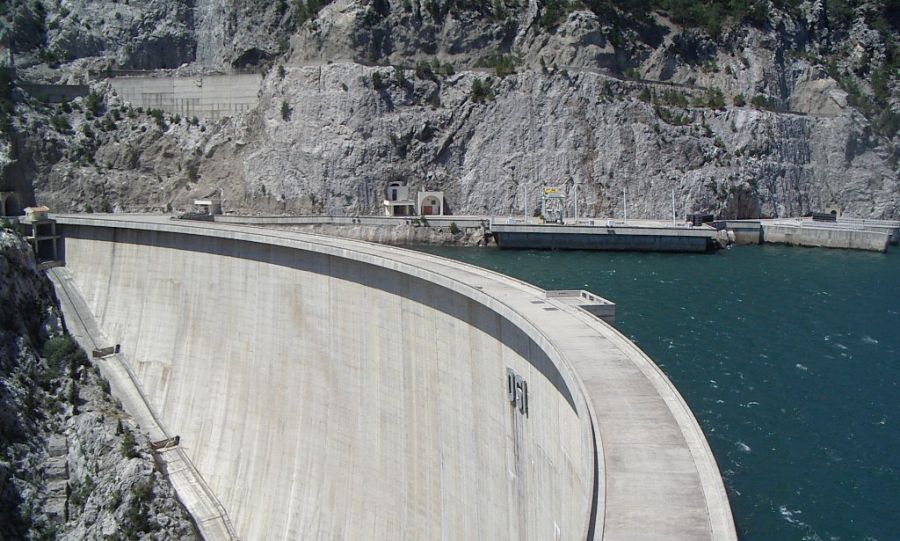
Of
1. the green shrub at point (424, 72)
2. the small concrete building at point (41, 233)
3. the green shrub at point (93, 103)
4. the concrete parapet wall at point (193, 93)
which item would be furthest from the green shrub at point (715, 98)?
the green shrub at point (93, 103)

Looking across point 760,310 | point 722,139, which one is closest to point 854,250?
point 722,139

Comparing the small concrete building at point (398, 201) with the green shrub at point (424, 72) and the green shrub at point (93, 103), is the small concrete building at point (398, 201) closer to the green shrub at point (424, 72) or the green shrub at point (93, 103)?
the green shrub at point (424, 72)

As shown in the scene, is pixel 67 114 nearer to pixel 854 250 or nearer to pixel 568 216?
pixel 568 216

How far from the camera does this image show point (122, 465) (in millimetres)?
32062

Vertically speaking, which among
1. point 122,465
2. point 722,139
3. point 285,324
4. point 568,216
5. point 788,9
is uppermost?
point 788,9

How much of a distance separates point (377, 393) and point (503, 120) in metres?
46.7

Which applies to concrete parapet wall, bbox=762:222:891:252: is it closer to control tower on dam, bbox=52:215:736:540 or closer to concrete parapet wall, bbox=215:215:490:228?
concrete parapet wall, bbox=215:215:490:228

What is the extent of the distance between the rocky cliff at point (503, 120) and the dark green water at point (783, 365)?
1317cm

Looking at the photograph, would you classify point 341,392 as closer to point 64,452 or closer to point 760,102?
point 64,452

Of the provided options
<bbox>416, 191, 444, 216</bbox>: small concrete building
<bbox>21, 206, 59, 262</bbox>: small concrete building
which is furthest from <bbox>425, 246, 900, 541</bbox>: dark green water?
<bbox>21, 206, 59, 262</bbox>: small concrete building

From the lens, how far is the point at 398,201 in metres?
71.2

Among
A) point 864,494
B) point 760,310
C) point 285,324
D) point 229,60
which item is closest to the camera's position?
point 864,494

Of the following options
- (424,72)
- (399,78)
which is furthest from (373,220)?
(424,72)

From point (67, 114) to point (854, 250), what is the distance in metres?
64.5
